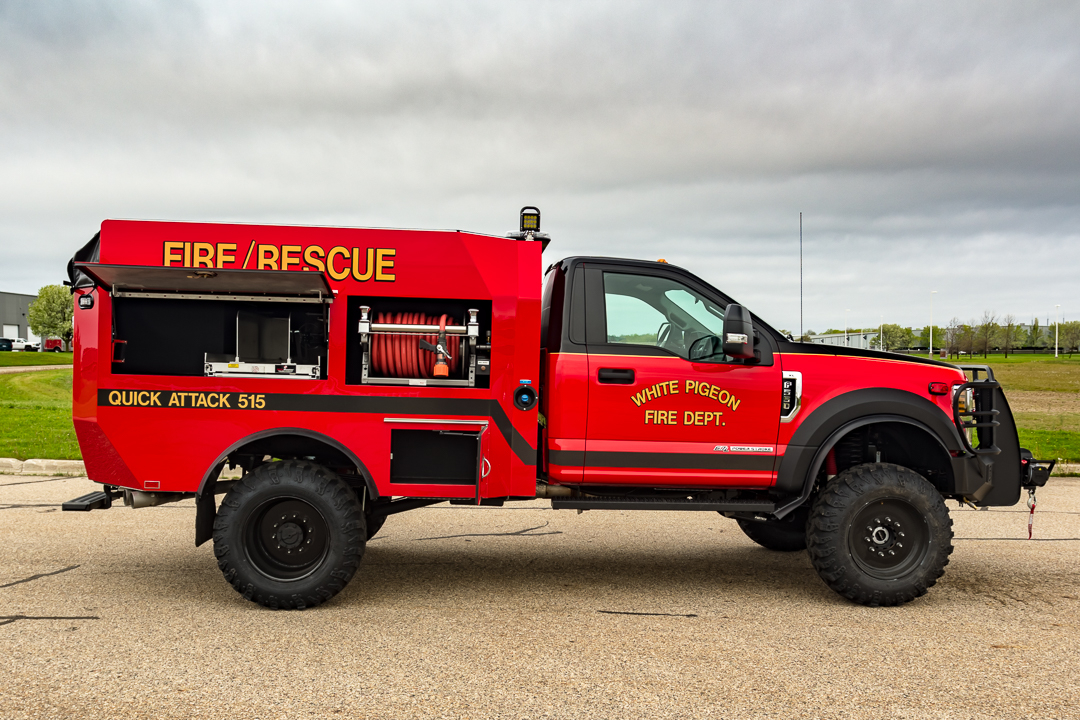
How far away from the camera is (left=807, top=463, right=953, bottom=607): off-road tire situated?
5.29m

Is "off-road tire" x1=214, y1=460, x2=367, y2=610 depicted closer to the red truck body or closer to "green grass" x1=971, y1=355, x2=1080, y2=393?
the red truck body

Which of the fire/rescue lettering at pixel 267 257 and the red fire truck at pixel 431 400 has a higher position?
the fire/rescue lettering at pixel 267 257

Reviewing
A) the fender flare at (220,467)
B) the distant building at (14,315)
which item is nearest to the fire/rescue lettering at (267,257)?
the fender flare at (220,467)

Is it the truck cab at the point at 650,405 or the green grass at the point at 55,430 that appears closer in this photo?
the truck cab at the point at 650,405

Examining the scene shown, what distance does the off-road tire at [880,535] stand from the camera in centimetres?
529

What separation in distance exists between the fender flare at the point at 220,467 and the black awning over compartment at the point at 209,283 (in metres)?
0.90

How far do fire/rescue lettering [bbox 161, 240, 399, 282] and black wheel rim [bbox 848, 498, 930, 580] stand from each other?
3.64 metres

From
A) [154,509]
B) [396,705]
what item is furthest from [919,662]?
[154,509]

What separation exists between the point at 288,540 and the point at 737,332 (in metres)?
3.26

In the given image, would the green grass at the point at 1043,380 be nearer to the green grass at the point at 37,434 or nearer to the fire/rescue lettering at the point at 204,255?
the green grass at the point at 37,434

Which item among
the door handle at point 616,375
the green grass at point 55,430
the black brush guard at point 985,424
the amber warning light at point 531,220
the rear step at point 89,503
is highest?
the amber warning light at point 531,220

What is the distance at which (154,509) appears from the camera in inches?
349

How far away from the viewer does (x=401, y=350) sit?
5277 mm

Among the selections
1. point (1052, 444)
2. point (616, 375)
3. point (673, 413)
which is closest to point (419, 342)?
point (616, 375)
